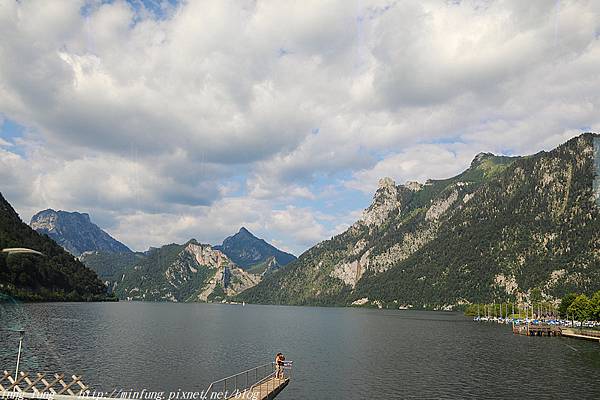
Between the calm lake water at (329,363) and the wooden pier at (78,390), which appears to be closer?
the wooden pier at (78,390)

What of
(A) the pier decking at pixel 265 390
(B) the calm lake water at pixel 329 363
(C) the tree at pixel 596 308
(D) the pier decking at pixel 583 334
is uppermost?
(C) the tree at pixel 596 308

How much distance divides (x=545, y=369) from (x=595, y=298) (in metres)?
129

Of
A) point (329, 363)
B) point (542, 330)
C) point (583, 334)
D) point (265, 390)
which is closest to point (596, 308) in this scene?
point (542, 330)

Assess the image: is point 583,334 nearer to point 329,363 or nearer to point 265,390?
point 329,363

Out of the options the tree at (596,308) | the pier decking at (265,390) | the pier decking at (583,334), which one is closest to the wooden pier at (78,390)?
the pier decking at (265,390)

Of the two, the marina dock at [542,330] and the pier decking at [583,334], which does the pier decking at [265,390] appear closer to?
the pier decking at [583,334]

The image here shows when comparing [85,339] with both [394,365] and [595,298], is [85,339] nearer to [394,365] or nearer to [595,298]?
[394,365]

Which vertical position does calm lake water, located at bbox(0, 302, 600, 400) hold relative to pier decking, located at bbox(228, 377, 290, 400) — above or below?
below

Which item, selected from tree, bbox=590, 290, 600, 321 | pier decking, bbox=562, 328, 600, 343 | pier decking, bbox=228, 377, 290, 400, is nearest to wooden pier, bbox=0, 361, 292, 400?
pier decking, bbox=228, 377, 290, 400

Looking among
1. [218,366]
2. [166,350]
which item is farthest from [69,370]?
[166,350]

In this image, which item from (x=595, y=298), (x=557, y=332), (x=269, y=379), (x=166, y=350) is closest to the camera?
(x=269, y=379)

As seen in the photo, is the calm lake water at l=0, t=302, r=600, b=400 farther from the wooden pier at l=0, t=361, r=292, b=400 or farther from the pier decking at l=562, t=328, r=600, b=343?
the pier decking at l=562, t=328, r=600, b=343

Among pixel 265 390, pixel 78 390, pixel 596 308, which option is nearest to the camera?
Answer: pixel 265 390

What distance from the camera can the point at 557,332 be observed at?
6688 inches
